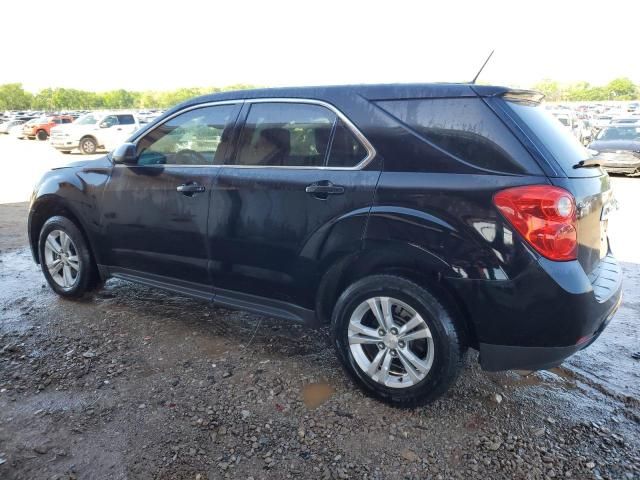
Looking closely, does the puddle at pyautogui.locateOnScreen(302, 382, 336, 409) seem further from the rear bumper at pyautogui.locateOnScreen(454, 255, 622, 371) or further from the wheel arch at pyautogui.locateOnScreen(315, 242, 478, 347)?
the rear bumper at pyautogui.locateOnScreen(454, 255, 622, 371)

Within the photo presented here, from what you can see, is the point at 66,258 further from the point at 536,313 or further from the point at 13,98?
the point at 13,98

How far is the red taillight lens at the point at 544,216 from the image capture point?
7.89ft

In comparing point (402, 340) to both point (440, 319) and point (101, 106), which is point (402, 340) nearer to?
point (440, 319)

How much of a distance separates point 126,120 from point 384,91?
70.8 feet

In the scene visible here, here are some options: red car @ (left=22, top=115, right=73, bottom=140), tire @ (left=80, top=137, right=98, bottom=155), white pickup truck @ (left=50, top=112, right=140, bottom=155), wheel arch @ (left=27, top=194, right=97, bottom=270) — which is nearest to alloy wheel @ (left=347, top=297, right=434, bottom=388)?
wheel arch @ (left=27, top=194, right=97, bottom=270)

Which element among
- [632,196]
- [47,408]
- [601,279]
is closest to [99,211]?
[47,408]

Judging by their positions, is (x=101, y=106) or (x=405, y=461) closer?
(x=405, y=461)

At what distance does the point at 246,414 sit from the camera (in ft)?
9.20

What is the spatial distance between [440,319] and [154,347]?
2.10 m

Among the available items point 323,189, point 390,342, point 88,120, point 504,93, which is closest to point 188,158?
point 323,189

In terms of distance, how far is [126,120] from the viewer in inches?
866

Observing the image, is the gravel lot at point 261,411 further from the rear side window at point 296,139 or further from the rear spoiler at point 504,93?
the rear spoiler at point 504,93

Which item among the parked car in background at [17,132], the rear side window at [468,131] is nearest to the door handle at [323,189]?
the rear side window at [468,131]

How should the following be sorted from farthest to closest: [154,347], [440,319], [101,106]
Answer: [101,106]
[154,347]
[440,319]
